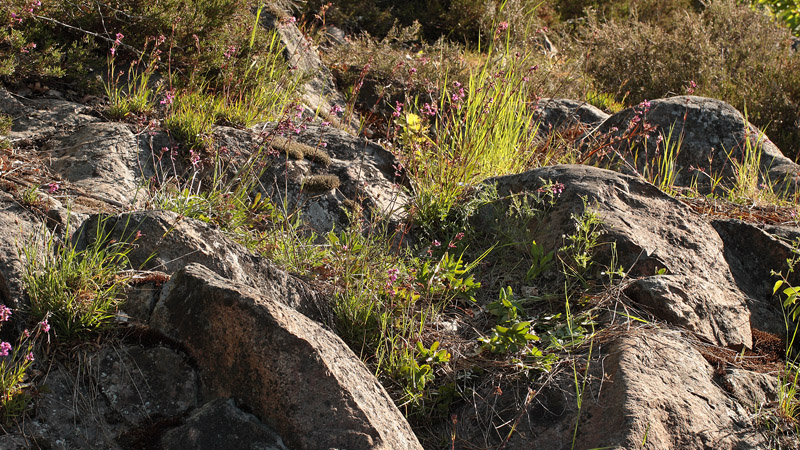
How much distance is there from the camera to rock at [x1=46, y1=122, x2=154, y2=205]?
3689 mm

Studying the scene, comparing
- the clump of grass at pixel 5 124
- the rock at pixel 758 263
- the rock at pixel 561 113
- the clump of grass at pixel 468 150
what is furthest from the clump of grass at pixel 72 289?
the rock at pixel 561 113

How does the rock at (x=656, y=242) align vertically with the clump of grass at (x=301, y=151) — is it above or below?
above

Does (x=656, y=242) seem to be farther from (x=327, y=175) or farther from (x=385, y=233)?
(x=327, y=175)

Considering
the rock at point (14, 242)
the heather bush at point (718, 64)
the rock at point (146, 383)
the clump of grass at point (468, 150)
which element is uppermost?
the heather bush at point (718, 64)

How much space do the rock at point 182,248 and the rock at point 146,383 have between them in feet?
1.42

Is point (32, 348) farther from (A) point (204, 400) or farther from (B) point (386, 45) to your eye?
(B) point (386, 45)

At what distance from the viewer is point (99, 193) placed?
11.7 ft

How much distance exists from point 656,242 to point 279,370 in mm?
2305

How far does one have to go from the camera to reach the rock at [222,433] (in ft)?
7.55

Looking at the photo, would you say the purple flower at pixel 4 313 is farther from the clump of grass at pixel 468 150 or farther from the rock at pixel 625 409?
the clump of grass at pixel 468 150

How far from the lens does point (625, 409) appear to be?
268cm

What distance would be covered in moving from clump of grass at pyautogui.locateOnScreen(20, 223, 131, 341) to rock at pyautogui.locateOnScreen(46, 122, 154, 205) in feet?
2.76

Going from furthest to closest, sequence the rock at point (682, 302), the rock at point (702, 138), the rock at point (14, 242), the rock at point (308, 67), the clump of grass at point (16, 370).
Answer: the rock at point (308, 67)
the rock at point (702, 138)
the rock at point (682, 302)
the rock at point (14, 242)
the clump of grass at point (16, 370)

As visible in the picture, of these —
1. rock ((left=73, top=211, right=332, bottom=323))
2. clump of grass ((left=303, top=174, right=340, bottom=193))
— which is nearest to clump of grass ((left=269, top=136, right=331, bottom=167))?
clump of grass ((left=303, top=174, right=340, bottom=193))
